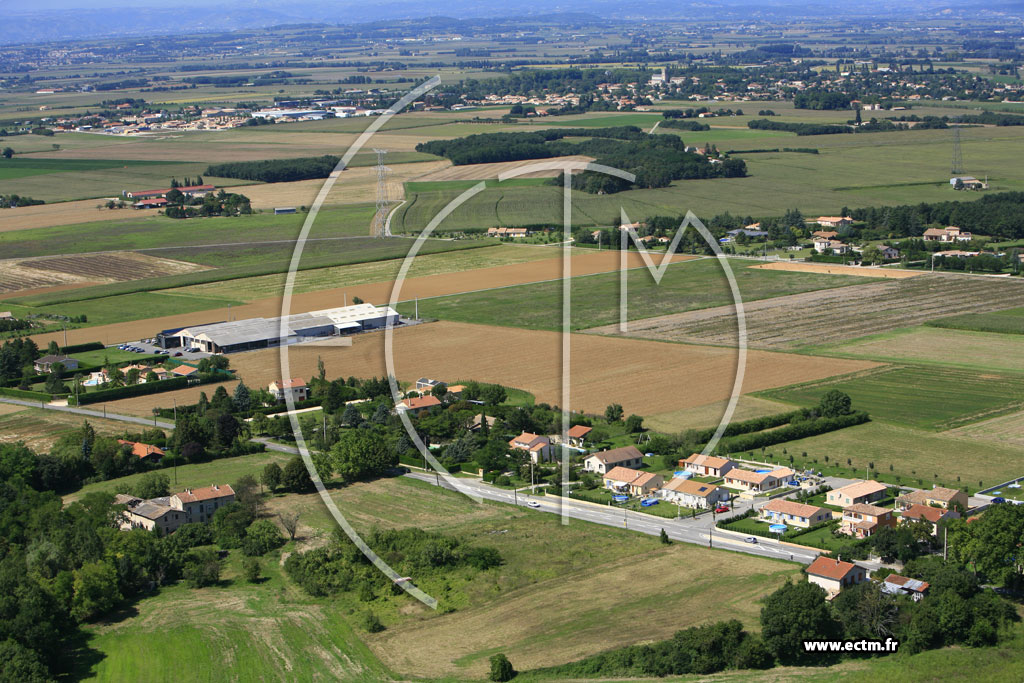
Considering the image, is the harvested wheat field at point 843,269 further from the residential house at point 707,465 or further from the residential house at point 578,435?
the residential house at point 707,465

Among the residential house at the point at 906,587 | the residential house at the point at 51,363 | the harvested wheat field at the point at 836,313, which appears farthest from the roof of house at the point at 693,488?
the residential house at the point at 51,363

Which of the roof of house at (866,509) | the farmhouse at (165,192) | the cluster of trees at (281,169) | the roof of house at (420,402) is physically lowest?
the roof of house at (420,402)

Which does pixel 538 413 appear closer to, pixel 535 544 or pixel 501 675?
pixel 535 544

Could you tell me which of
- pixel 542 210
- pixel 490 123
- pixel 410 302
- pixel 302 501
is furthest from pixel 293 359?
pixel 490 123

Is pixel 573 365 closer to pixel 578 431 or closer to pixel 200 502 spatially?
pixel 578 431

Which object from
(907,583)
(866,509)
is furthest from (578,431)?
(907,583)

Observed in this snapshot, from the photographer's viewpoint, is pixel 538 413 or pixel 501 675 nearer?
pixel 501 675

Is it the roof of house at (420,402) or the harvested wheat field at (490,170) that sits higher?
the harvested wheat field at (490,170)
